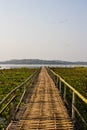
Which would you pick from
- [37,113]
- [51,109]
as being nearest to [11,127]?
[37,113]

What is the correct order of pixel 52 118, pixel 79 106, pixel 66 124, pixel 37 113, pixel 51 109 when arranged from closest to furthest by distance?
pixel 66 124, pixel 52 118, pixel 37 113, pixel 51 109, pixel 79 106

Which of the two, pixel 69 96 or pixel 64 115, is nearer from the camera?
pixel 64 115

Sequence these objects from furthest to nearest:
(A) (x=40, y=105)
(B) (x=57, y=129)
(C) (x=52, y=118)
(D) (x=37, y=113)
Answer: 1. (A) (x=40, y=105)
2. (D) (x=37, y=113)
3. (C) (x=52, y=118)
4. (B) (x=57, y=129)

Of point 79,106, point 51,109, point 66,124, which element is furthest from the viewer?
point 79,106

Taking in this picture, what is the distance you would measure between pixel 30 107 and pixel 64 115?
9.79ft

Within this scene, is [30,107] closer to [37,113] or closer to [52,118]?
[37,113]

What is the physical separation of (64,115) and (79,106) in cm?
856

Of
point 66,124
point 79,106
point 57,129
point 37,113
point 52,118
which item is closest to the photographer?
point 57,129

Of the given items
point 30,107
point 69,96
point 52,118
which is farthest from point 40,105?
point 69,96

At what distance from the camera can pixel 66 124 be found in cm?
1131

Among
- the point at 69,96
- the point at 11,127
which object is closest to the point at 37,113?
the point at 11,127

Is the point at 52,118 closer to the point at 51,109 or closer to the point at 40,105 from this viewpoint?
the point at 51,109

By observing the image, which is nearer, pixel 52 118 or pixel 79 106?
pixel 52 118

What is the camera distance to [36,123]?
11.5 meters
